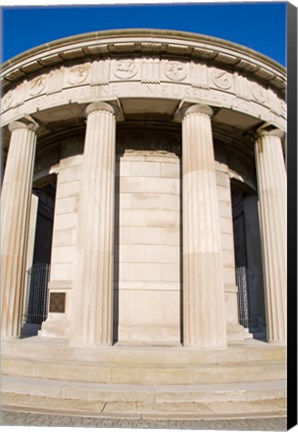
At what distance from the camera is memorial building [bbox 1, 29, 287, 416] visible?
12.7 meters

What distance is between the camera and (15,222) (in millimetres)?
14852

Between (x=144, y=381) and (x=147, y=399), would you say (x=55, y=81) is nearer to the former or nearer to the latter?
(x=144, y=381)

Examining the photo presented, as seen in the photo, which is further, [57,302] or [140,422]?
[57,302]

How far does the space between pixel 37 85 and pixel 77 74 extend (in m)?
2.19

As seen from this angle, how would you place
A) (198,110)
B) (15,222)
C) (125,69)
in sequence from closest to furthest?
(198,110) → (125,69) → (15,222)

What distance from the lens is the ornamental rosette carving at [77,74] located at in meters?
15.0

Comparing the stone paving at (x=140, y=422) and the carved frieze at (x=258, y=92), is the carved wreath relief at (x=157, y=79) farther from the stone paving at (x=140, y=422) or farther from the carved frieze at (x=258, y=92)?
the stone paving at (x=140, y=422)

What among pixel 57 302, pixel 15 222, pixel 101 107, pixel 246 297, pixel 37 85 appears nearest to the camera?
pixel 101 107

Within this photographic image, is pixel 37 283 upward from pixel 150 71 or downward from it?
downward

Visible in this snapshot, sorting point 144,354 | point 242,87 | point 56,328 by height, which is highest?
point 242,87

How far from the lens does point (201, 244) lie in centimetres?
1289

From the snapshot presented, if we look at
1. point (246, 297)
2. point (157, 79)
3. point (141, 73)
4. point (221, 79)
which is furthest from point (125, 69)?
point (246, 297)

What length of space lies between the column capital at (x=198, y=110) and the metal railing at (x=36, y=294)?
425 inches

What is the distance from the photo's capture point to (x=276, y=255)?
15258mm
